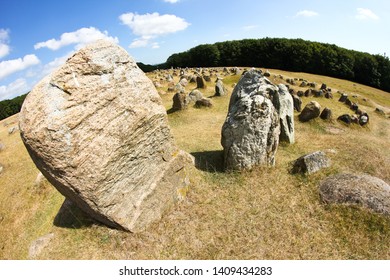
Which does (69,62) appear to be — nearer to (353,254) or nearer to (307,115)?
(353,254)

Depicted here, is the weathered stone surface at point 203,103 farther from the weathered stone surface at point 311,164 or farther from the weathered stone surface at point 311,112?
the weathered stone surface at point 311,164

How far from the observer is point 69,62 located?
22.3 ft

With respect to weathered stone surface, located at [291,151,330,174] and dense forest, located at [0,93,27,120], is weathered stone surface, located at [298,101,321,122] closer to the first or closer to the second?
weathered stone surface, located at [291,151,330,174]

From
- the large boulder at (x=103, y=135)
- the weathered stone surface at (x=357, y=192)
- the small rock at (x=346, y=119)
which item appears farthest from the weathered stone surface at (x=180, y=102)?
the weathered stone surface at (x=357, y=192)

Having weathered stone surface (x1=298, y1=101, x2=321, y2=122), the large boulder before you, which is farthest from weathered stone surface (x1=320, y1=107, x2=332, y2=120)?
the large boulder

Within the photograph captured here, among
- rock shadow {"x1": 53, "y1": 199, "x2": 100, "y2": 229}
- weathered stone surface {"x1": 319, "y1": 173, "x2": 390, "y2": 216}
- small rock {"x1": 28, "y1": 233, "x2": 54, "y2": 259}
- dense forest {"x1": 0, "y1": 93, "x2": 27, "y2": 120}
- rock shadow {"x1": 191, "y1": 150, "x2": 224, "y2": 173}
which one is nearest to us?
small rock {"x1": 28, "y1": 233, "x2": 54, "y2": 259}

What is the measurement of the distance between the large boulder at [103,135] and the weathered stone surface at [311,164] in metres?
5.61

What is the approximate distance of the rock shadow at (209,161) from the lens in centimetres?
1159

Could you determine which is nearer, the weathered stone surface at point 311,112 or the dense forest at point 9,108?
the weathered stone surface at point 311,112

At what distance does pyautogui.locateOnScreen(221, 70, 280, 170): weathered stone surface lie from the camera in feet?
34.8

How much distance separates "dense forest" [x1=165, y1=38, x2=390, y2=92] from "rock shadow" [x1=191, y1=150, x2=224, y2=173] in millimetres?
57534

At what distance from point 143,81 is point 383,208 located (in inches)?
319
